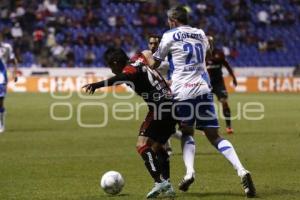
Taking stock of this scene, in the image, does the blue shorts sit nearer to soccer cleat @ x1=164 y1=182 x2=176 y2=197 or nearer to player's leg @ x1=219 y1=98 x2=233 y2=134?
soccer cleat @ x1=164 y1=182 x2=176 y2=197

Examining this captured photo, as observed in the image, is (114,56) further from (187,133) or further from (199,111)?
(187,133)

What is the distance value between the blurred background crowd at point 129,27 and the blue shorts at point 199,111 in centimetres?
2997

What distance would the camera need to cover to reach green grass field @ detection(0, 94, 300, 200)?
31.6ft

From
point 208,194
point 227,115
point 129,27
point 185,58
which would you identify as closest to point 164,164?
point 208,194

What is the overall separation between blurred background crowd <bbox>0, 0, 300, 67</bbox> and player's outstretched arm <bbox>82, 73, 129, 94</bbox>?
99.2 feet

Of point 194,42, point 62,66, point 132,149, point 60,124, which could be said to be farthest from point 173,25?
point 62,66

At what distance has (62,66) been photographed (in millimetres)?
39062

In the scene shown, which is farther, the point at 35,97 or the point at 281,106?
the point at 35,97

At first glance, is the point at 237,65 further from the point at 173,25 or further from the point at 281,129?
the point at 173,25

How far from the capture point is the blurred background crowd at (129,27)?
40.0 metres

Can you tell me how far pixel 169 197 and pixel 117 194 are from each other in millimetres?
680

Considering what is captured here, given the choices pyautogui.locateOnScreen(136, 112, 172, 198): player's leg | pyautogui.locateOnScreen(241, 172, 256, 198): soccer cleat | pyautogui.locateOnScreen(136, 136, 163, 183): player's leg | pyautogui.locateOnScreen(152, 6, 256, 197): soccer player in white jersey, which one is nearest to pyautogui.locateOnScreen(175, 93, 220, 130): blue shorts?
pyautogui.locateOnScreen(152, 6, 256, 197): soccer player in white jersey

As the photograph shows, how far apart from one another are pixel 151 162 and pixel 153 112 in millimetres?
647

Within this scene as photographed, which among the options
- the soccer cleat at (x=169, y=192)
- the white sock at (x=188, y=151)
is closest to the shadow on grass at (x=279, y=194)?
the white sock at (x=188, y=151)
